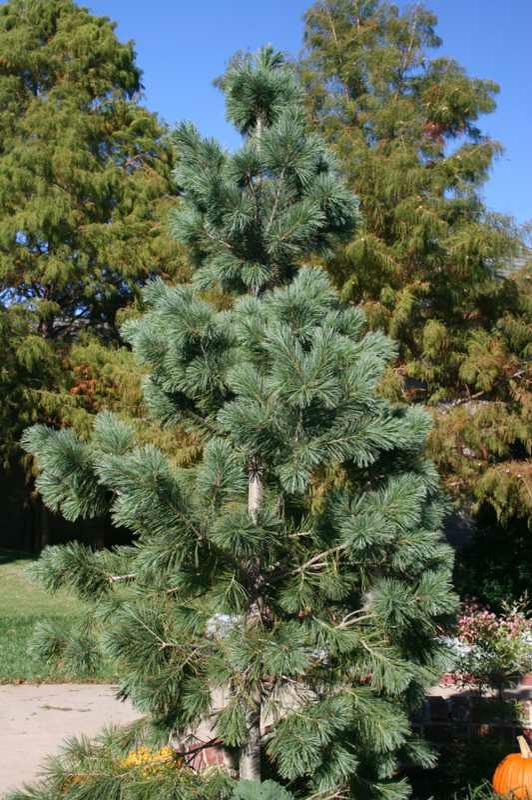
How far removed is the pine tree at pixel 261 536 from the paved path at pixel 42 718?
2.16 m

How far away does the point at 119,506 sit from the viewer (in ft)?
9.30

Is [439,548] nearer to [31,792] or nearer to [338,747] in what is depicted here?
Result: [338,747]

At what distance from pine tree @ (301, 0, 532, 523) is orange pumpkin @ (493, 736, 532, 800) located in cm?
395

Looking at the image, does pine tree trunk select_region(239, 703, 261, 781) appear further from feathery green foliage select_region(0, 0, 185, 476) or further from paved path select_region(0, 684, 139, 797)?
feathery green foliage select_region(0, 0, 185, 476)

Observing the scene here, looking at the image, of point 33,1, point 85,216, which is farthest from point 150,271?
point 33,1

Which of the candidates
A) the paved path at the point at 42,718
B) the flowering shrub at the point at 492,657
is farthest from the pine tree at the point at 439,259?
the paved path at the point at 42,718

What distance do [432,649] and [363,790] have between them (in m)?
0.58

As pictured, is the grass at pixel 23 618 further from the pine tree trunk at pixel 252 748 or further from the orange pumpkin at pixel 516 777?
the orange pumpkin at pixel 516 777

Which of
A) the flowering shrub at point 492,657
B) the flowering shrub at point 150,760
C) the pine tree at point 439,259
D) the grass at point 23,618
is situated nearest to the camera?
the flowering shrub at point 150,760

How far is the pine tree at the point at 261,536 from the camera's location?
2.85 meters

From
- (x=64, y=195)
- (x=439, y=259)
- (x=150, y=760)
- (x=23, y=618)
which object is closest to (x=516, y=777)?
(x=150, y=760)

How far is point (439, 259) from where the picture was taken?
8.63 metres

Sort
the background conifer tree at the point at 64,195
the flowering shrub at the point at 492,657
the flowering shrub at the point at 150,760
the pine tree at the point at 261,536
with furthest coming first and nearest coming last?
the background conifer tree at the point at 64,195
the flowering shrub at the point at 492,657
the flowering shrub at the point at 150,760
the pine tree at the point at 261,536

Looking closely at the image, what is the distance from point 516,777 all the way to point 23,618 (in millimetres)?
8304
